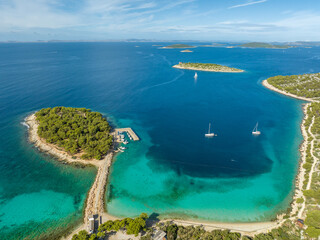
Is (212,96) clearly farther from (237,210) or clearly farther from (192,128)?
(237,210)

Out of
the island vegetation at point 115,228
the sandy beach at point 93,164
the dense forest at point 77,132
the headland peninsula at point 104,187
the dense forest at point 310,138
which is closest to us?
the island vegetation at point 115,228

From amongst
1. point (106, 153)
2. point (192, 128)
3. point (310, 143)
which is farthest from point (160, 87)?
point (310, 143)

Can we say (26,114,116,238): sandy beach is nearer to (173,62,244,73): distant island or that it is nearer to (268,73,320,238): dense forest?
(268,73,320,238): dense forest

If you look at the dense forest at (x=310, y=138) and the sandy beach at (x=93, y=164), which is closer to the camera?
the dense forest at (x=310, y=138)

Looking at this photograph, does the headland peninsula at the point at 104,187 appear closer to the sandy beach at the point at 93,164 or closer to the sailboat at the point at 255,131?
the sandy beach at the point at 93,164

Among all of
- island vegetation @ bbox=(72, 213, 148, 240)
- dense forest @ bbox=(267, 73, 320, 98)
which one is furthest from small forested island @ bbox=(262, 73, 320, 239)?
island vegetation @ bbox=(72, 213, 148, 240)

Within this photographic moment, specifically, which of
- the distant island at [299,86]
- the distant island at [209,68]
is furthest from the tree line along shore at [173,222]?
the distant island at [209,68]

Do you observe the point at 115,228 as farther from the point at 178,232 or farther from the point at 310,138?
the point at 310,138

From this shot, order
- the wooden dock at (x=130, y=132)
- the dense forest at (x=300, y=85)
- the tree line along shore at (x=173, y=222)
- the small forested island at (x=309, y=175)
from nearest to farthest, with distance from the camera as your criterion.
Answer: the tree line along shore at (x=173, y=222), the small forested island at (x=309, y=175), the wooden dock at (x=130, y=132), the dense forest at (x=300, y=85)
